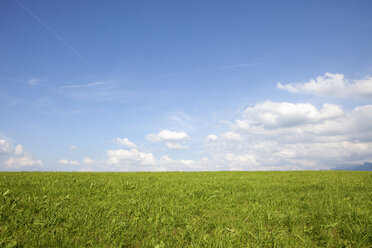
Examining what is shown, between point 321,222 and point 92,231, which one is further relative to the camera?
point 321,222

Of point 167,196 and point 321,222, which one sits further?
point 167,196

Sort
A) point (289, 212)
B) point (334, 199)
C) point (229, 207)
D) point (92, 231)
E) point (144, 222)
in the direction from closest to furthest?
point (92, 231)
point (144, 222)
point (289, 212)
point (229, 207)
point (334, 199)

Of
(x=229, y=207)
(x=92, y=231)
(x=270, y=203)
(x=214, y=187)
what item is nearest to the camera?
(x=92, y=231)

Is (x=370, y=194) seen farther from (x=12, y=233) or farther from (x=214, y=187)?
(x=12, y=233)

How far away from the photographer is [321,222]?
5.91m

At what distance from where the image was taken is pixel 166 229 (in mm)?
5367

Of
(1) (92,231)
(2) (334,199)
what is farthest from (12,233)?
(2) (334,199)

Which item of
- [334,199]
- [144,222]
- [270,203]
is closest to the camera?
[144,222]

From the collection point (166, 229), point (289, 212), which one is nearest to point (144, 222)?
point (166, 229)

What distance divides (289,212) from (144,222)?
4228 mm

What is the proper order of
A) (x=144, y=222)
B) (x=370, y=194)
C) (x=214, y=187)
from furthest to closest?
1. (x=214, y=187)
2. (x=370, y=194)
3. (x=144, y=222)

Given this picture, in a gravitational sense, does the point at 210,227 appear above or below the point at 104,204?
below

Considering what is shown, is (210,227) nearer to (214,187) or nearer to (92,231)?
(92,231)

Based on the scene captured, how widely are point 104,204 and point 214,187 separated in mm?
4945
